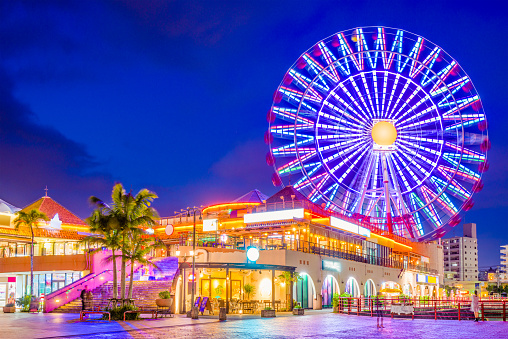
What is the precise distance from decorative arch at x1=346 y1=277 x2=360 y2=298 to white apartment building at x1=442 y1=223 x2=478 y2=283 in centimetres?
12866

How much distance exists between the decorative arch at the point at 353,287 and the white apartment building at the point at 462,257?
5065 inches

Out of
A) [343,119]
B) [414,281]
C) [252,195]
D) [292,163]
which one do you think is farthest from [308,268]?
[414,281]

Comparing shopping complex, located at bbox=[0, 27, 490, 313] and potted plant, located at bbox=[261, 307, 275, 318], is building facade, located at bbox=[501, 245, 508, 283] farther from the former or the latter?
potted plant, located at bbox=[261, 307, 275, 318]

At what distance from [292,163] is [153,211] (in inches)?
1060

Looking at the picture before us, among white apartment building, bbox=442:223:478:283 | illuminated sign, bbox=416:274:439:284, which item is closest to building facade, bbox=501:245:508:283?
white apartment building, bbox=442:223:478:283

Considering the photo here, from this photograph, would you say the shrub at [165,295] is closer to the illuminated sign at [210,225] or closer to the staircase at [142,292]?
Result: the staircase at [142,292]

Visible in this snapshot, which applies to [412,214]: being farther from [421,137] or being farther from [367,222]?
[421,137]

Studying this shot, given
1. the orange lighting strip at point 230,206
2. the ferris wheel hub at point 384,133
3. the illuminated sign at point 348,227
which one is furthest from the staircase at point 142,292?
the ferris wheel hub at point 384,133

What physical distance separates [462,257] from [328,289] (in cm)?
13874

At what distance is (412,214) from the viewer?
6619cm

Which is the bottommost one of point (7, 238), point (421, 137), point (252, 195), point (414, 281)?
point (414, 281)

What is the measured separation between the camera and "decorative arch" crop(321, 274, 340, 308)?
55225mm

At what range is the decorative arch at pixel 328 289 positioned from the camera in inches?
2174

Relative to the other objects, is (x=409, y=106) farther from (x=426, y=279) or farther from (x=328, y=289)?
(x=426, y=279)
